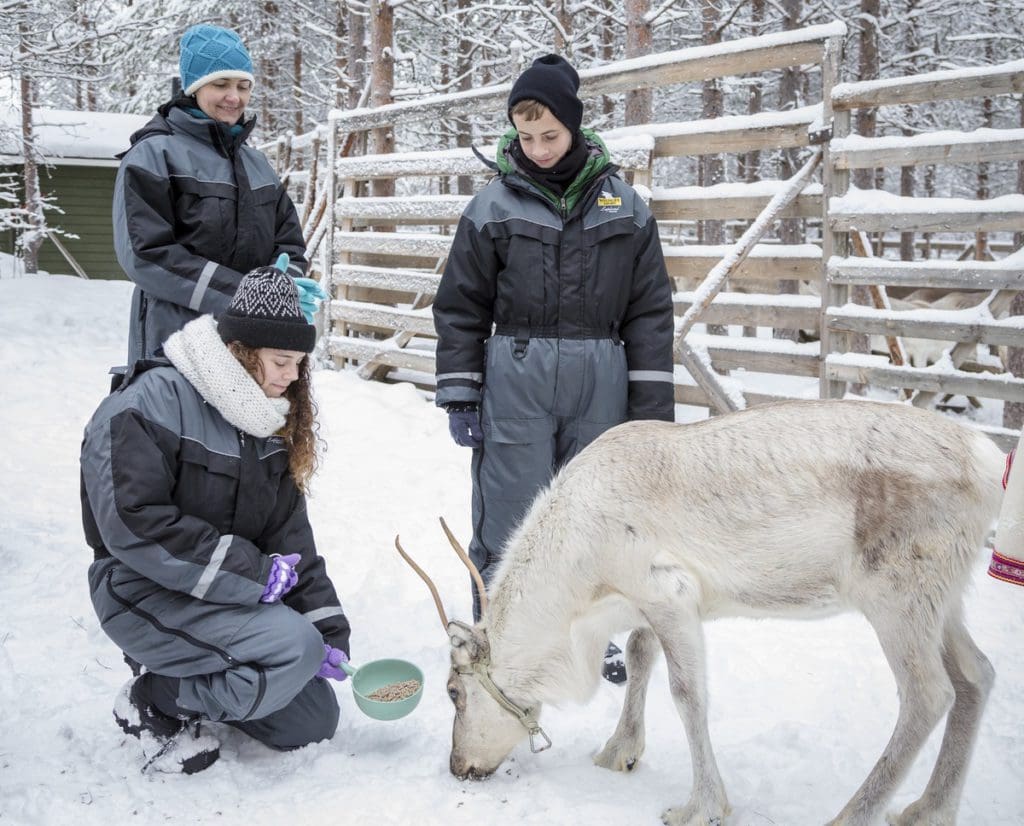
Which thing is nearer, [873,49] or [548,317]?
[548,317]

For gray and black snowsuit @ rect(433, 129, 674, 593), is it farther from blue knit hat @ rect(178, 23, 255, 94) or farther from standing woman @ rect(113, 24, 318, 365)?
blue knit hat @ rect(178, 23, 255, 94)

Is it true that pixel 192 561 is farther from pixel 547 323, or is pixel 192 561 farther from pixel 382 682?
pixel 547 323

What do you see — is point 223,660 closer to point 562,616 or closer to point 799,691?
point 562,616

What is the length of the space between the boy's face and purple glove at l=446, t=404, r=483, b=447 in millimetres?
944

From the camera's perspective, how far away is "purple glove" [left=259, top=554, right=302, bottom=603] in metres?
2.77

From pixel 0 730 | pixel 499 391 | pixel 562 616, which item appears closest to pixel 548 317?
pixel 499 391

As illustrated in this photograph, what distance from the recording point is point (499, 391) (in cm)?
315

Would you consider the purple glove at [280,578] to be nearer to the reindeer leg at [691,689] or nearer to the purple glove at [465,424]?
the purple glove at [465,424]

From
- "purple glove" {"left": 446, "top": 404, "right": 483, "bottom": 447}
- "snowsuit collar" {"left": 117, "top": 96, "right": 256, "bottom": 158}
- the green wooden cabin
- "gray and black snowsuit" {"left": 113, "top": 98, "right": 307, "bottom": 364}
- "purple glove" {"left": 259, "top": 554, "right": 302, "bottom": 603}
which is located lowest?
"purple glove" {"left": 259, "top": 554, "right": 302, "bottom": 603}

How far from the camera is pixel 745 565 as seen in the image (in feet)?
8.05

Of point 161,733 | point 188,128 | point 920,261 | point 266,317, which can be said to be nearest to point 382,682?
point 161,733

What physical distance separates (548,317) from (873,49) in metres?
10.4

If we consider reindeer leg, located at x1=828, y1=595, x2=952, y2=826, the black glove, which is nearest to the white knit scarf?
the black glove

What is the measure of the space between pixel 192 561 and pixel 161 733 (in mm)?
623
